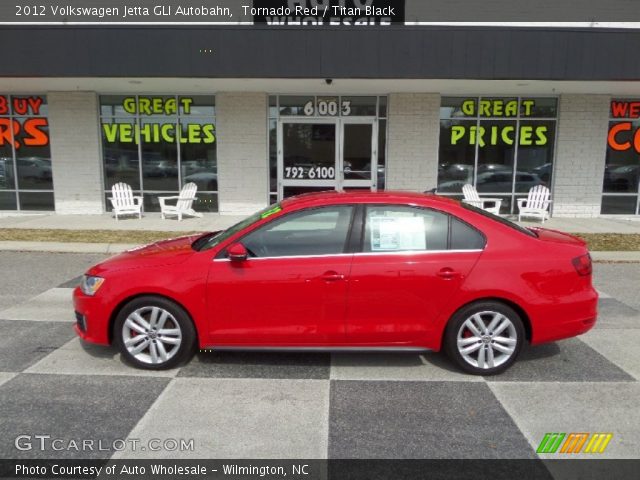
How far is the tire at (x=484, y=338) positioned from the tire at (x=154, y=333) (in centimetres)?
220

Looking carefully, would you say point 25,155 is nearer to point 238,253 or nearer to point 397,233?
point 238,253

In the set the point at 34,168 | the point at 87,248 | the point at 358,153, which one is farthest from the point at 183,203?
the point at 358,153

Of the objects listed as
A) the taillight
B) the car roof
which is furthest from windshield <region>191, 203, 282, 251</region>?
the taillight

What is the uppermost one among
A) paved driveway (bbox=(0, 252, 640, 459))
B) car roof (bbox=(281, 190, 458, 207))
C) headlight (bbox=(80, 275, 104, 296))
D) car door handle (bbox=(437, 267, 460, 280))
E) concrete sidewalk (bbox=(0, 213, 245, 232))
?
car roof (bbox=(281, 190, 458, 207))

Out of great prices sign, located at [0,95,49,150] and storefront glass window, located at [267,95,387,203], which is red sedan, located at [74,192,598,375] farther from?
great prices sign, located at [0,95,49,150]

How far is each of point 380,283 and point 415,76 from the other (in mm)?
7907

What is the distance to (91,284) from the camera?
4281mm

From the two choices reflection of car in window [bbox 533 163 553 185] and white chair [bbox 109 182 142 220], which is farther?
reflection of car in window [bbox 533 163 553 185]

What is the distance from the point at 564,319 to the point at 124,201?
1168 cm

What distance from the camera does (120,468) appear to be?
3.00 meters

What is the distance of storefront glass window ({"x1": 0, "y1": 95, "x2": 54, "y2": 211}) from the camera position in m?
13.7

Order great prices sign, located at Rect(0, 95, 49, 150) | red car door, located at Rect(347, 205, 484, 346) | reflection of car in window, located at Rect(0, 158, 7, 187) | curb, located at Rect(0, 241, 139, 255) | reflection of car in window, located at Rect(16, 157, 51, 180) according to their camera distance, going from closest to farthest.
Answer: red car door, located at Rect(347, 205, 484, 346), curb, located at Rect(0, 241, 139, 255), great prices sign, located at Rect(0, 95, 49, 150), reflection of car in window, located at Rect(16, 157, 51, 180), reflection of car in window, located at Rect(0, 158, 7, 187)

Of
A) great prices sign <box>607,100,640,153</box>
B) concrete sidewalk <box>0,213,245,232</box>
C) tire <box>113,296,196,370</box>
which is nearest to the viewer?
tire <box>113,296,196,370</box>

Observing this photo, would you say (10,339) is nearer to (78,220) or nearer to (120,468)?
(120,468)
